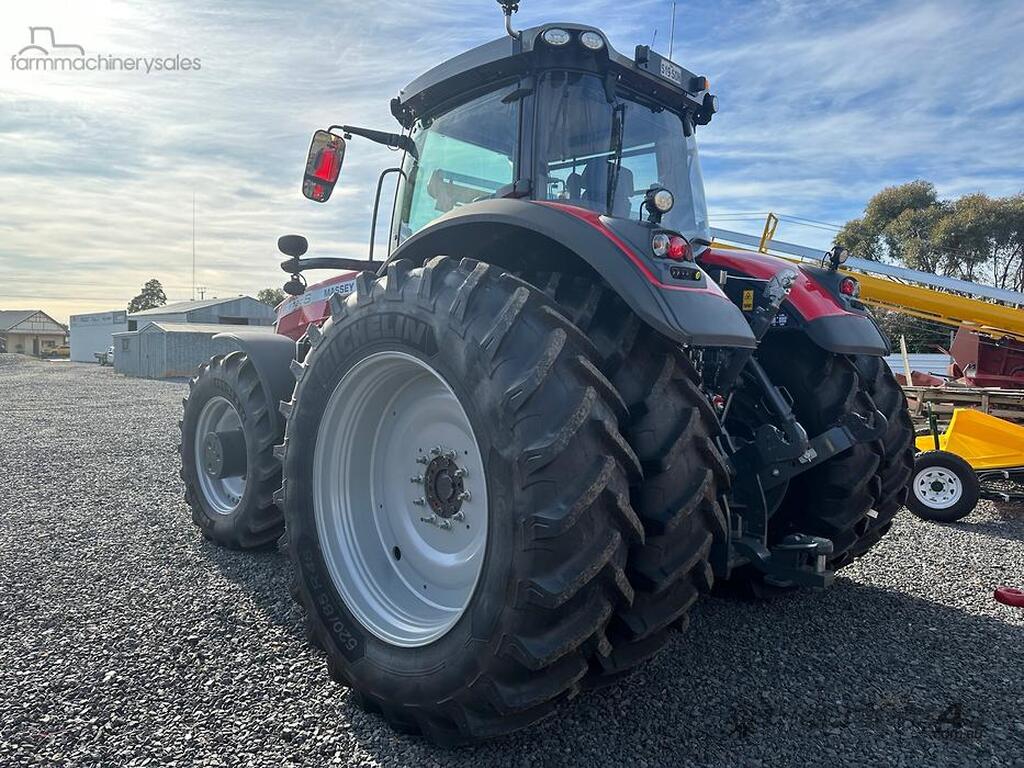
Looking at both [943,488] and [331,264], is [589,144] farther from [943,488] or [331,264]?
[943,488]

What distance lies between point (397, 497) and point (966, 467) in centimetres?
484

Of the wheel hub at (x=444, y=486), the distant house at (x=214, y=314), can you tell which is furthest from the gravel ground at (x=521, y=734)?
the distant house at (x=214, y=314)

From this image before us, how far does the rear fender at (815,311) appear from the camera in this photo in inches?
123

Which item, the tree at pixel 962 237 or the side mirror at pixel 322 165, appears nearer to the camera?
the side mirror at pixel 322 165

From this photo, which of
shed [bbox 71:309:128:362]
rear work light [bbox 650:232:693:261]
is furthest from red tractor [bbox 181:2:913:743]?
shed [bbox 71:309:128:362]

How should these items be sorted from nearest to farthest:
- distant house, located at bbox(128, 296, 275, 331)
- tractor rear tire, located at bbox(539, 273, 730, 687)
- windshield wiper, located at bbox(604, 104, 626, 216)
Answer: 1. tractor rear tire, located at bbox(539, 273, 730, 687)
2. windshield wiper, located at bbox(604, 104, 626, 216)
3. distant house, located at bbox(128, 296, 275, 331)

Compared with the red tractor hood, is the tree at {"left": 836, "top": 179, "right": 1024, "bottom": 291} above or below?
above

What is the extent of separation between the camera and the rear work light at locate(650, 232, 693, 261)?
229cm

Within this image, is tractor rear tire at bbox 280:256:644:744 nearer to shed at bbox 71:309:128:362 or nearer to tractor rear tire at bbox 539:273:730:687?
tractor rear tire at bbox 539:273:730:687

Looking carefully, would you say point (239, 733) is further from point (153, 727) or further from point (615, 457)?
Answer: point (615, 457)

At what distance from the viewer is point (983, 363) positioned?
9.94 metres

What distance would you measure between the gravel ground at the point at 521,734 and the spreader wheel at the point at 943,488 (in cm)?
117

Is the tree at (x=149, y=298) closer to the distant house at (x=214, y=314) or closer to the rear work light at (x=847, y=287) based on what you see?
the distant house at (x=214, y=314)

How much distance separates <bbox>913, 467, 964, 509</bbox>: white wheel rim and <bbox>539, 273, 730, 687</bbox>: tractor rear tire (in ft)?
14.5
